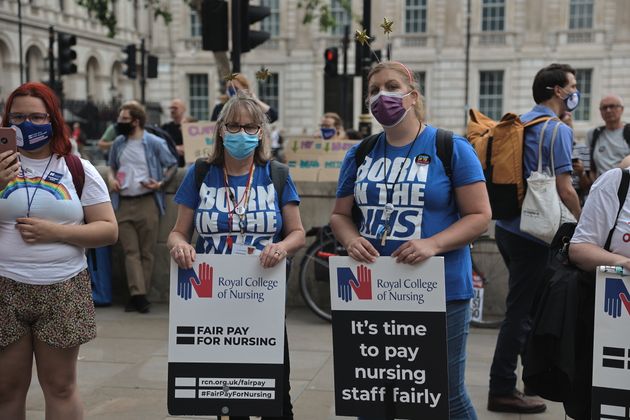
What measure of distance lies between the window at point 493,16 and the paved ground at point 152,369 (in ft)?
132

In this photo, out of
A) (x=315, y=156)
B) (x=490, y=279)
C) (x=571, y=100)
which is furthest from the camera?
(x=315, y=156)

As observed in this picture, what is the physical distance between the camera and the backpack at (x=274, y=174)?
152 inches

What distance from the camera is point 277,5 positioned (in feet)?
155

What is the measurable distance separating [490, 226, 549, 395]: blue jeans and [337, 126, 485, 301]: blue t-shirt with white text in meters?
1.44

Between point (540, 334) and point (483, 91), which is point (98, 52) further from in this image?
point (540, 334)

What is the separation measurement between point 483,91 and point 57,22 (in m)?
26.4

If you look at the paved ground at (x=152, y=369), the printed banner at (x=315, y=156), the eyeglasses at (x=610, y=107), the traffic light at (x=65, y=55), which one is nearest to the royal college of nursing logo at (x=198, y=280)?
the paved ground at (x=152, y=369)

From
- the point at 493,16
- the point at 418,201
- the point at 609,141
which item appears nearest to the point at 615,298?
the point at 418,201

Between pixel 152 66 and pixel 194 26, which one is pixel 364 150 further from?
pixel 194 26

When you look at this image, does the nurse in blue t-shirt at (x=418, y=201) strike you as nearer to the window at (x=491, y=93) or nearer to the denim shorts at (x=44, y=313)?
the denim shorts at (x=44, y=313)

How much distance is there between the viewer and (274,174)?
12.8ft

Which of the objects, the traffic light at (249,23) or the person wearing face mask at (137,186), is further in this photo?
the traffic light at (249,23)

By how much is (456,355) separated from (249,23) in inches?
251

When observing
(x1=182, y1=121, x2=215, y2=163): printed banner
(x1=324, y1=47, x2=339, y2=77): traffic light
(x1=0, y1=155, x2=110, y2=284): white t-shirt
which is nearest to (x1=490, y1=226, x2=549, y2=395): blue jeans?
(x1=0, y1=155, x2=110, y2=284): white t-shirt
